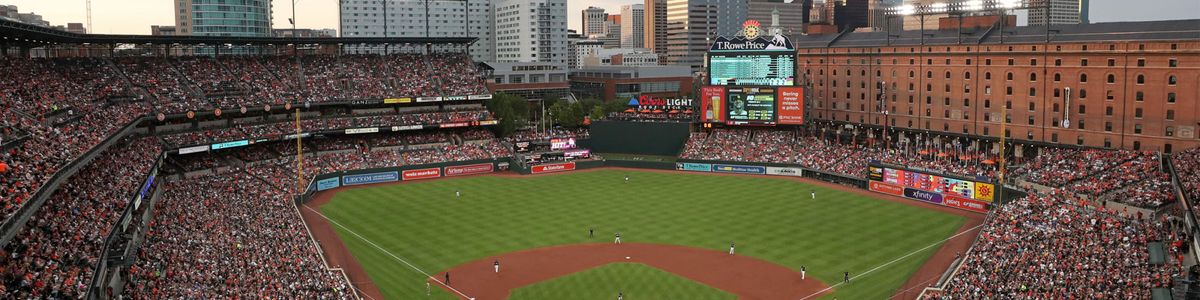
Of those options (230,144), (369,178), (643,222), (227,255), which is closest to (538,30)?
(369,178)

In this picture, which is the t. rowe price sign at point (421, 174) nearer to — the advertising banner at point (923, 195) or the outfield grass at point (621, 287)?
the outfield grass at point (621, 287)

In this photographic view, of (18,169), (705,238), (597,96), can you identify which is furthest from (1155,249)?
(597,96)

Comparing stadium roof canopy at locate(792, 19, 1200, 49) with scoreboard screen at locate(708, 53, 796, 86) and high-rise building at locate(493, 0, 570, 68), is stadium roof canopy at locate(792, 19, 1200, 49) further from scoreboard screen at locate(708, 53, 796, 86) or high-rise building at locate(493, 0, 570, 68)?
high-rise building at locate(493, 0, 570, 68)

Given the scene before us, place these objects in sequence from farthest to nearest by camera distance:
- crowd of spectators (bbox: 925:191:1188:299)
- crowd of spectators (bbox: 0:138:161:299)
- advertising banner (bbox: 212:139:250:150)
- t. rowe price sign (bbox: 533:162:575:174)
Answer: t. rowe price sign (bbox: 533:162:575:174)
advertising banner (bbox: 212:139:250:150)
crowd of spectators (bbox: 925:191:1188:299)
crowd of spectators (bbox: 0:138:161:299)

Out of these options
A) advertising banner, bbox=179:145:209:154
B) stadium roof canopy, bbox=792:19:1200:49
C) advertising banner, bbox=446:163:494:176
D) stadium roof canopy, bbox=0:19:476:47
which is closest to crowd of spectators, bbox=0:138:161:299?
stadium roof canopy, bbox=0:19:476:47

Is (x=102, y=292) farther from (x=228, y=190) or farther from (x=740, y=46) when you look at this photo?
(x=740, y=46)

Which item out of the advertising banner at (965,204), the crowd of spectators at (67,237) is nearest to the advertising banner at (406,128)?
the crowd of spectators at (67,237)
